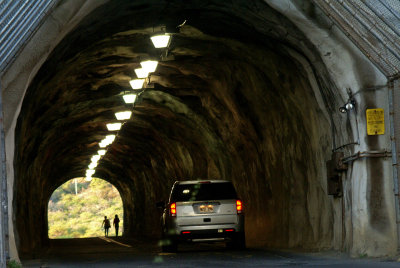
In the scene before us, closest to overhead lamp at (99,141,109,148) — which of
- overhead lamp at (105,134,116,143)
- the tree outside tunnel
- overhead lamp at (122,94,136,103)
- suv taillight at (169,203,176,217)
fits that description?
overhead lamp at (105,134,116,143)

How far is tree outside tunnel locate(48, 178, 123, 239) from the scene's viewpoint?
368 feet

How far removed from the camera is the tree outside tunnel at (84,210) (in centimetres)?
11225

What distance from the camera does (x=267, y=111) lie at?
A: 23.6 m

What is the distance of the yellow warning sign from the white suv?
22.4 feet

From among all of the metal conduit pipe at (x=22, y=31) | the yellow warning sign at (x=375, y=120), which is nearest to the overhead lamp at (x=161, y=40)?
the yellow warning sign at (x=375, y=120)

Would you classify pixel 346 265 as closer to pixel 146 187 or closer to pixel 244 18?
pixel 244 18

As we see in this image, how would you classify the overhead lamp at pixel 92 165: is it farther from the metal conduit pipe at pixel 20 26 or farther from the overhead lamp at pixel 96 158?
the metal conduit pipe at pixel 20 26

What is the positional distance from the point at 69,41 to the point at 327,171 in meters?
6.53

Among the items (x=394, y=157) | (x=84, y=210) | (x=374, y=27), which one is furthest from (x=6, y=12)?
(x=84, y=210)

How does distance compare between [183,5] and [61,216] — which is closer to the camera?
[183,5]

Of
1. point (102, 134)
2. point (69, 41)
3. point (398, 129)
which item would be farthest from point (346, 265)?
point (102, 134)

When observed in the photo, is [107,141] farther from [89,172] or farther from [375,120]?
[375,120]

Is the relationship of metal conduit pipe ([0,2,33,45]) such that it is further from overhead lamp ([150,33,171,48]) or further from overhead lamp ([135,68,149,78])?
overhead lamp ([135,68,149,78])

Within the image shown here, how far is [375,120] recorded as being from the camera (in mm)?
15633
